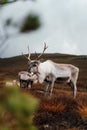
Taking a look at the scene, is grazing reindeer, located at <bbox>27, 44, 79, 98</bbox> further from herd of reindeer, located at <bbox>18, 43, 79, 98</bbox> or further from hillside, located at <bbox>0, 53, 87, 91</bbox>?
hillside, located at <bbox>0, 53, 87, 91</bbox>

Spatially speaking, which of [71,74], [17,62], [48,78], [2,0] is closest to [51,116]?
[48,78]

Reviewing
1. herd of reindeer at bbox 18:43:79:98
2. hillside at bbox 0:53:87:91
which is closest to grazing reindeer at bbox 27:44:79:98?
herd of reindeer at bbox 18:43:79:98

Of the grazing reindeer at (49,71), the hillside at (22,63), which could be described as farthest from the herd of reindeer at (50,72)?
the hillside at (22,63)

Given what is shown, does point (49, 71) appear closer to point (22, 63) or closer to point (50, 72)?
point (50, 72)

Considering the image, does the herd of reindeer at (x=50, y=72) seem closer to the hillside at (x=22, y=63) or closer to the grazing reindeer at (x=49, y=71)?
the grazing reindeer at (x=49, y=71)

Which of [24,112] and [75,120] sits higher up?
[24,112]

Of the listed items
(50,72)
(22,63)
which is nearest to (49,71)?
(50,72)

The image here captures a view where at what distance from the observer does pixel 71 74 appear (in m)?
21.7

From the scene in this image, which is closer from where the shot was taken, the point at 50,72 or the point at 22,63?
the point at 50,72

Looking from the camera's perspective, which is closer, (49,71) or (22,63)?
(49,71)

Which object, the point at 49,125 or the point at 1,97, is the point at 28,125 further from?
the point at 49,125

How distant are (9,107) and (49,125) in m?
13.4

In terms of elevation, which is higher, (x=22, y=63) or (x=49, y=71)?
(x=49, y=71)

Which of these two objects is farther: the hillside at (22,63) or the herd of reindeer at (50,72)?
the hillside at (22,63)
